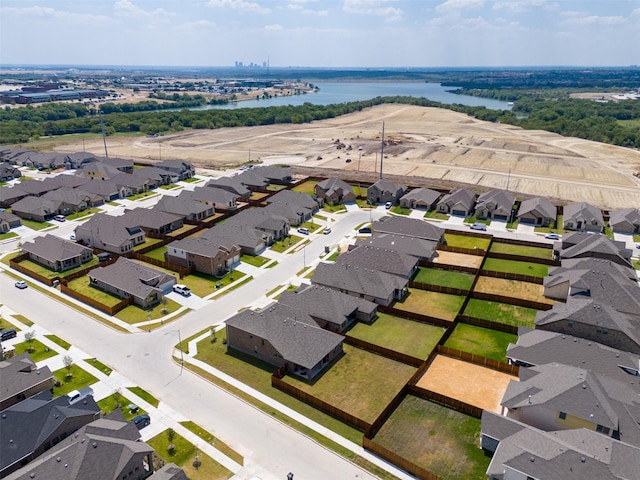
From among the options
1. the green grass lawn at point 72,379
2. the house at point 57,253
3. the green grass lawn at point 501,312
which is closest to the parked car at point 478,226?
the green grass lawn at point 501,312

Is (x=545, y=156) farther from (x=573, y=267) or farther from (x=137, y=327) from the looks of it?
(x=137, y=327)

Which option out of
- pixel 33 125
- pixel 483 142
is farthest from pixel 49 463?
pixel 33 125

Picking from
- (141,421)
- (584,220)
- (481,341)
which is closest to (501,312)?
(481,341)

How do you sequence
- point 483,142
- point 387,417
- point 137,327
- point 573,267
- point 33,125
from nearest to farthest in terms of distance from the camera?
point 387,417 < point 137,327 < point 573,267 < point 483,142 < point 33,125

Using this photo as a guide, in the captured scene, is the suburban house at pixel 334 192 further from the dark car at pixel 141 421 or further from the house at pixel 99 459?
the house at pixel 99 459

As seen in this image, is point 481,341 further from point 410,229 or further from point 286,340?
point 410,229
